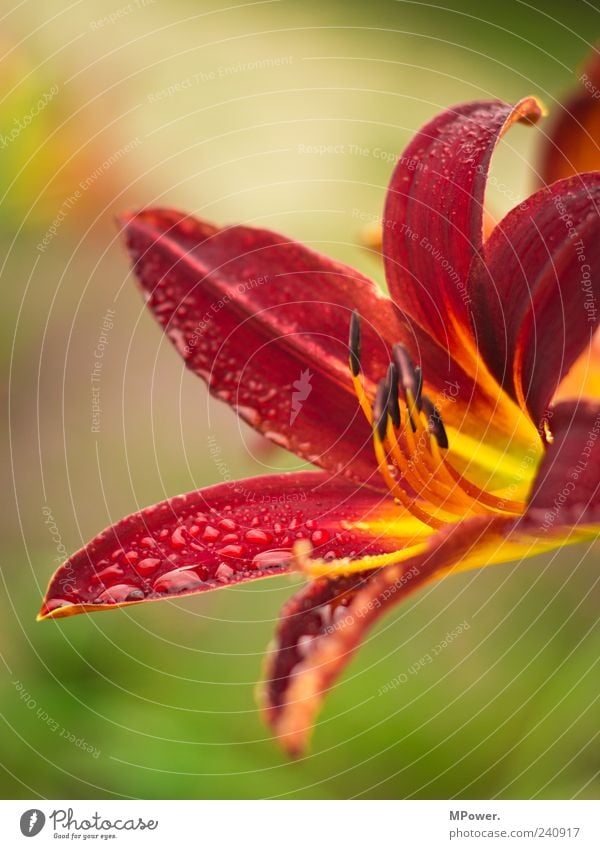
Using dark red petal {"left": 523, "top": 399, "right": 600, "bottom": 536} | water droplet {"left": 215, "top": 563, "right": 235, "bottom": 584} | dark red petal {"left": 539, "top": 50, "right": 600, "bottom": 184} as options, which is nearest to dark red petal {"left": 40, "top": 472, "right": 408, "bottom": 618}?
water droplet {"left": 215, "top": 563, "right": 235, "bottom": 584}

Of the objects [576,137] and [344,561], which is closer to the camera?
[344,561]

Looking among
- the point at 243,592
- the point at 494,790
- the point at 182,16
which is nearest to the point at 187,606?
the point at 243,592

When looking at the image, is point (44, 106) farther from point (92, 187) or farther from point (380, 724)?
A: point (380, 724)

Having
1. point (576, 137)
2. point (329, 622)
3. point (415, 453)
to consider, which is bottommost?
point (329, 622)

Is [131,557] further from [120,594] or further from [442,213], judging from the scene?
[442,213]

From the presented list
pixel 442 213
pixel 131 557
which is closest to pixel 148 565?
pixel 131 557

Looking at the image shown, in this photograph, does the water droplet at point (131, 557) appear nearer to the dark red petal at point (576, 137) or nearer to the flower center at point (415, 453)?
the flower center at point (415, 453)
